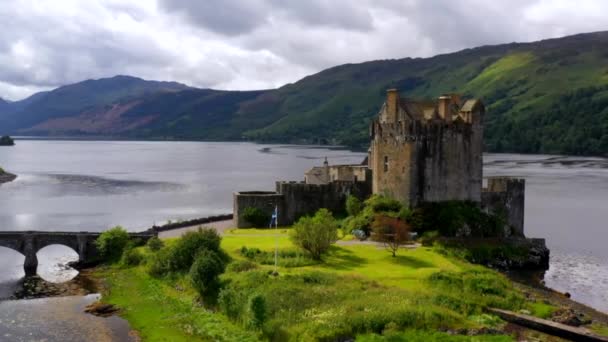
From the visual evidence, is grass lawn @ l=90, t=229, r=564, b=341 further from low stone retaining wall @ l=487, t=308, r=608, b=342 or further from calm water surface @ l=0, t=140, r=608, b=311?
calm water surface @ l=0, t=140, r=608, b=311

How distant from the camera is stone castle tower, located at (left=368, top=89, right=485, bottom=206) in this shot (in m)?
62.3

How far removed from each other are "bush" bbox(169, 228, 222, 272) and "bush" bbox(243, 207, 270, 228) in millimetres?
14536

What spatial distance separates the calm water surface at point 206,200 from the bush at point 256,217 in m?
18.9

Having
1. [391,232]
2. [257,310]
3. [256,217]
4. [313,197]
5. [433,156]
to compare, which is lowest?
[257,310]

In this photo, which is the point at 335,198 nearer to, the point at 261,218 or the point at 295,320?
the point at 261,218

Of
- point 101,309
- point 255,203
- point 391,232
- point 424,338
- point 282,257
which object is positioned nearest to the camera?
point 424,338

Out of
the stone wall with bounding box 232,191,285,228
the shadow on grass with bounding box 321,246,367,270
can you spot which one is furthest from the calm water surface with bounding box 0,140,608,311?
the stone wall with bounding box 232,191,285,228

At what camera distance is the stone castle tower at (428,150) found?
6228 cm

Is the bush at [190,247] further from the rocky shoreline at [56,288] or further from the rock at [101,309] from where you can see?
the rock at [101,309]

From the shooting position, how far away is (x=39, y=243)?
62188 millimetres

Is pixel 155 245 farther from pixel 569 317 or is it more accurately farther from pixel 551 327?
pixel 569 317

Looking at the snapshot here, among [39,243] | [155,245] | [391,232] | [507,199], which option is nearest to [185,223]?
[155,245]

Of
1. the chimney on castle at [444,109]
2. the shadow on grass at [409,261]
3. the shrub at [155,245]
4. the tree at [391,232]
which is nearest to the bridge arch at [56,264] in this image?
the shrub at [155,245]

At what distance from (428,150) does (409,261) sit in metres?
14.2
